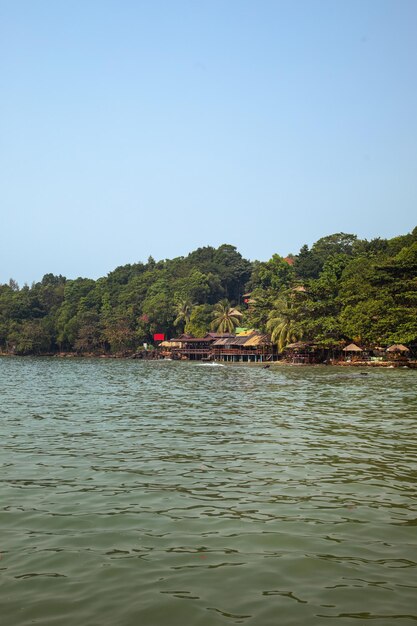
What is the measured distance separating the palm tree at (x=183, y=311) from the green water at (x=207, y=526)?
274 feet

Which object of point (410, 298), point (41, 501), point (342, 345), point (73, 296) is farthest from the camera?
point (73, 296)

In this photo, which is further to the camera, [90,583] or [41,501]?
[41,501]

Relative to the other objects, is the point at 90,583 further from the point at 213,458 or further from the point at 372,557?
the point at 213,458

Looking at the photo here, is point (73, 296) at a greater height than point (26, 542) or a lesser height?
greater

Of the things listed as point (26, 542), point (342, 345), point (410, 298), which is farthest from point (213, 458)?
point (342, 345)

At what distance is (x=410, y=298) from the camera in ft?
171

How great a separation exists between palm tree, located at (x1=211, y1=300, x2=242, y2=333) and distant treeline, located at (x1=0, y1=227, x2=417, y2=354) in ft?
0.54

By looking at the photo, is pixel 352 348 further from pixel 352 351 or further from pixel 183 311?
pixel 183 311

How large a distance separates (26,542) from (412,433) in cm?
1102

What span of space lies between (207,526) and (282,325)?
63.5m

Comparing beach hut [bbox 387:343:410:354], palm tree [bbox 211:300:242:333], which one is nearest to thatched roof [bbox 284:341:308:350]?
beach hut [bbox 387:343:410:354]

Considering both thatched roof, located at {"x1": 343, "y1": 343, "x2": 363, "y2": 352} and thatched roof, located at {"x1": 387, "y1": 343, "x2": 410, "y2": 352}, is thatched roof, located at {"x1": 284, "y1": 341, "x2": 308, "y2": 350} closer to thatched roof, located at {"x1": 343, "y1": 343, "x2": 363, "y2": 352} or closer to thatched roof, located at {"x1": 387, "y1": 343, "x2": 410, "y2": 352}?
thatched roof, located at {"x1": 343, "y1": 343, "x2": 363, "y2": 352}

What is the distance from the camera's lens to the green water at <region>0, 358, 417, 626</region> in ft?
16.9

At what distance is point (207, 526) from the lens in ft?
23.9
